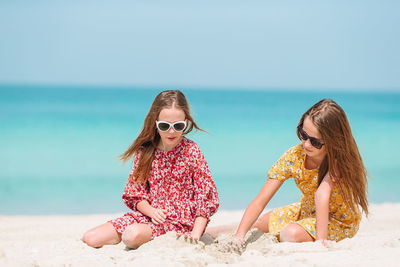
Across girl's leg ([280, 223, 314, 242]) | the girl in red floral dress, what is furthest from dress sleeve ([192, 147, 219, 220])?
girl's leg ([280, 223, 314, 242])

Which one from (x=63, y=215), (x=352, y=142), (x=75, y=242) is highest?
(x=352, y=142)

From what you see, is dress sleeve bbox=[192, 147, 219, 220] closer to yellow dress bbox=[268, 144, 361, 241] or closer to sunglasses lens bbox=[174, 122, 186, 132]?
sunglasses lens bbox=[174, 122, 186, 132]

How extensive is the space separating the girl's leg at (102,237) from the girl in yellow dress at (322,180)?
0.94m

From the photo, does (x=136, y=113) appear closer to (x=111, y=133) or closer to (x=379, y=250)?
(x=111, y=133)

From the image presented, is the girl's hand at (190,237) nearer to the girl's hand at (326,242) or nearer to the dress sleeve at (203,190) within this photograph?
the dress sleeve at (203,190)

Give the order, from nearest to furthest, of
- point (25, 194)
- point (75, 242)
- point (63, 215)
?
1. point (75, 242)
2. point (63, 215)
3. point (25, 194)

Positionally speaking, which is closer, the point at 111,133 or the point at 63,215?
the point at 63,215

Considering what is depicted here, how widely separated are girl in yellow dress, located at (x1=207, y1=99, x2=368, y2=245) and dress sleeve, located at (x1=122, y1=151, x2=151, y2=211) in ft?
2.61

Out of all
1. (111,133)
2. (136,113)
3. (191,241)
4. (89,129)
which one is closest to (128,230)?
(191,241)

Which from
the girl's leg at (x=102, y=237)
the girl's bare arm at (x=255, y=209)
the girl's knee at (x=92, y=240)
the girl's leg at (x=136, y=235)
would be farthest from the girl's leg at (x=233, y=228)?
the girl's knee at (x=92, y=240)

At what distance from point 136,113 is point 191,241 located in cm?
2281

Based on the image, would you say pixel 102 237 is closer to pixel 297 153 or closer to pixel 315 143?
pixel 297 153

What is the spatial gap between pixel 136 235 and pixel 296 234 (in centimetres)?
110

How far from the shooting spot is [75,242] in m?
3.76
